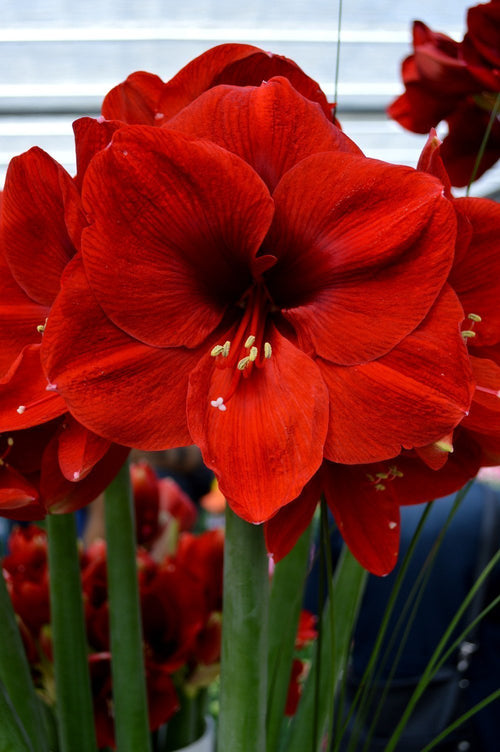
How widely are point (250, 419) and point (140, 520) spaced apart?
34 cm

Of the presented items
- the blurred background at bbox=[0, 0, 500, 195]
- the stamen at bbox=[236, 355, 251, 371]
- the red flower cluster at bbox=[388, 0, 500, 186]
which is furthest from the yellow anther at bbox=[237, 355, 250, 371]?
the blurred background at bbox=[0, 0, 500, 195]

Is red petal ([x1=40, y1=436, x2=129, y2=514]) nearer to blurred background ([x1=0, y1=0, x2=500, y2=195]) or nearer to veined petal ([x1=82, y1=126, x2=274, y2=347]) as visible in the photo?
veined petal ([x1=82, y1=126, x2=274, y2=347])

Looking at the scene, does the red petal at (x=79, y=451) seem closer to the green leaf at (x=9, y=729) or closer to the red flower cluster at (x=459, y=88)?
the green leaf at (x=9, y=729)

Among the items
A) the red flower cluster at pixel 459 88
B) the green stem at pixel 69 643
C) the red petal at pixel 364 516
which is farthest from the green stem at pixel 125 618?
the red flower cluster at pixel 459 88

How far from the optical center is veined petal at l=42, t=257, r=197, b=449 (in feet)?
0.98

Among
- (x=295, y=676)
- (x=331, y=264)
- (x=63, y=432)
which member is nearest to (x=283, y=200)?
(x=331, y=264)

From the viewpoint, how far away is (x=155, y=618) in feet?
1.78

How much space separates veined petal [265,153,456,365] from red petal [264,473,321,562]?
0.21 ft

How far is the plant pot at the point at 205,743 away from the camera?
0.52 meters

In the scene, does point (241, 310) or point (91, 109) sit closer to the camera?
point (241, 310)

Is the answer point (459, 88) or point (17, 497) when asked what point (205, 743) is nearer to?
point (17, 497)

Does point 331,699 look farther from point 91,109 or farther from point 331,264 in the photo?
point 91,109

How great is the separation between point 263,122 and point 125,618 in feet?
0.87

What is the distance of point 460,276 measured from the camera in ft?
1.11
